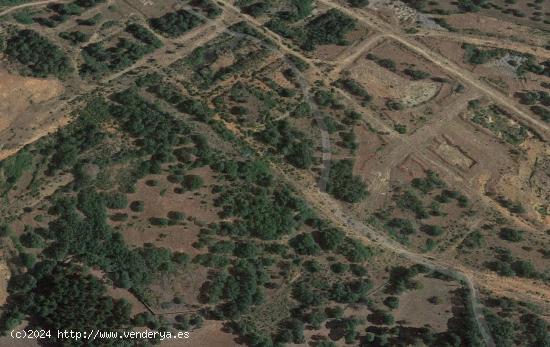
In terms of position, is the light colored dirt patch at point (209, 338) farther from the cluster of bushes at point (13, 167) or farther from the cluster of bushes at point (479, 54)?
the cluster of bushes at point (479, 54)

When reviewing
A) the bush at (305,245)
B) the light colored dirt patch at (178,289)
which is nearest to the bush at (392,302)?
the bush at (305,245)

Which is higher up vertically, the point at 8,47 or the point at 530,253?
the point at 8,47

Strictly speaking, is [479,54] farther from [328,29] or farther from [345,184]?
[345,184]

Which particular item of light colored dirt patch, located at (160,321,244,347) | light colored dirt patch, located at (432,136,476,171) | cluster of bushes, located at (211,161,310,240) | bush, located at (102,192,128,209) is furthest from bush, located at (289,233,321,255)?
light colored dirt patch, located at (432,136,476,171)

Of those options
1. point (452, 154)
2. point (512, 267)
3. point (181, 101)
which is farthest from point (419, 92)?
point (181, 101)

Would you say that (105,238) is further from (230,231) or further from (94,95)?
(94,95)

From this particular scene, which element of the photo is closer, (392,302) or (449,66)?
(392,302)

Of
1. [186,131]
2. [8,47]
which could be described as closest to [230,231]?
[186,131]
